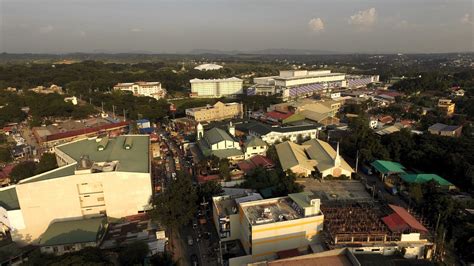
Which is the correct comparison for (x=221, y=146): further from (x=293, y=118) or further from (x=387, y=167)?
(x=293, y=118)

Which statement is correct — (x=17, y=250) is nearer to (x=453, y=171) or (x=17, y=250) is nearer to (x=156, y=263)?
(x=156, y=263)

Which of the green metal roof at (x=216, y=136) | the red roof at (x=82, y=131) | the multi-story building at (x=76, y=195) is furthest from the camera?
the red roof at (x=82, y=131)

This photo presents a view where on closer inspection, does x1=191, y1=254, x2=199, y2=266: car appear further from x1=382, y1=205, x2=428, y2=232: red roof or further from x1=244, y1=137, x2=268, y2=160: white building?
x1=244, y1=137, x2=268, y2=160: white building

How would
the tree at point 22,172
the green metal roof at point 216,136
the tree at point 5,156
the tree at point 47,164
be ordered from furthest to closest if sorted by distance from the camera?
the tree at point 5,156, the green metal roof at point 216,136, the tree at point 47,164, the tree at point 22,172

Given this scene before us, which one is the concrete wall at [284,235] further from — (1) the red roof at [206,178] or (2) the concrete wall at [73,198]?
(1) the red roof at [206,178]

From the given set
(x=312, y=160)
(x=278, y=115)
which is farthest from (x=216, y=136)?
(x=278, y=115)

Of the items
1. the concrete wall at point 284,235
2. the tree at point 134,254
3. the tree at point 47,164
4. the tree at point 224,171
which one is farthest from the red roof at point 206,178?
the tree at point 47,164

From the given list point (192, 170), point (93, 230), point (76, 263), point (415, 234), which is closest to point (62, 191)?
point (93, 230)

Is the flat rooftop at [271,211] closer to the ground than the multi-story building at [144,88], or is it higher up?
closer to the ground
